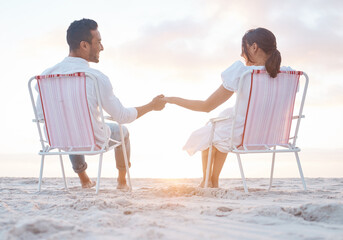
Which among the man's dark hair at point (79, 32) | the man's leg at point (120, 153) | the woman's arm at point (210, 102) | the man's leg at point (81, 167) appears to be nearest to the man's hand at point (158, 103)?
the woman's arm at point (210, 102)

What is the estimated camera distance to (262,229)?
186 cm

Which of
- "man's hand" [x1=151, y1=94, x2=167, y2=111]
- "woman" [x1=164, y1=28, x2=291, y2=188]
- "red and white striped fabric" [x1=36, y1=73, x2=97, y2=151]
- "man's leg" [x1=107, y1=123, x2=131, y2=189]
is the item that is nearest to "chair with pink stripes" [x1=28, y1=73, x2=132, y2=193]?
"red and white striped fabric" [x1=36, y1=73, x2=97, y2=151]

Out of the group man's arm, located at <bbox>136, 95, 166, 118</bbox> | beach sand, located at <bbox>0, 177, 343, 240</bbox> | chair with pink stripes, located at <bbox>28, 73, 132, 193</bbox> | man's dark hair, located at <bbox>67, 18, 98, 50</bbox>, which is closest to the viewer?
beach sand, located at <bbox>0, 177, 343, 240</bbox>

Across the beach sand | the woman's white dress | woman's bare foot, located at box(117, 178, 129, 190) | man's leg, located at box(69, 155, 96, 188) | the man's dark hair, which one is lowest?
the beach sand

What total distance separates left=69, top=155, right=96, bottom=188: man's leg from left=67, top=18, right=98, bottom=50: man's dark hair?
1.28m

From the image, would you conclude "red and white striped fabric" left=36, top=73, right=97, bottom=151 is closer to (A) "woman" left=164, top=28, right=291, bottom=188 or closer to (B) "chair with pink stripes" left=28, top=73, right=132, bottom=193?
(B) "chair with pink stripes" left=28, top=73, right=132, bottom=193

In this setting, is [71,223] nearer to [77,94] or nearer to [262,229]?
[262,229]

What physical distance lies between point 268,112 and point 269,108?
0.04m

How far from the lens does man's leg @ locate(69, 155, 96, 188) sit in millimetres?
4457

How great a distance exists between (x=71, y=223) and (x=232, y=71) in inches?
88.0

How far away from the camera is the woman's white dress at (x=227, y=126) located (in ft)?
12.0

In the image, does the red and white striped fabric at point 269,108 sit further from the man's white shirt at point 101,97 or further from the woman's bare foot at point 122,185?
the woman's bare foot at point 122,185

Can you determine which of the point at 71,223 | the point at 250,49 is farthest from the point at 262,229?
the point at 250,49

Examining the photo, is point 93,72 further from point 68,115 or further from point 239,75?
point 239,75
